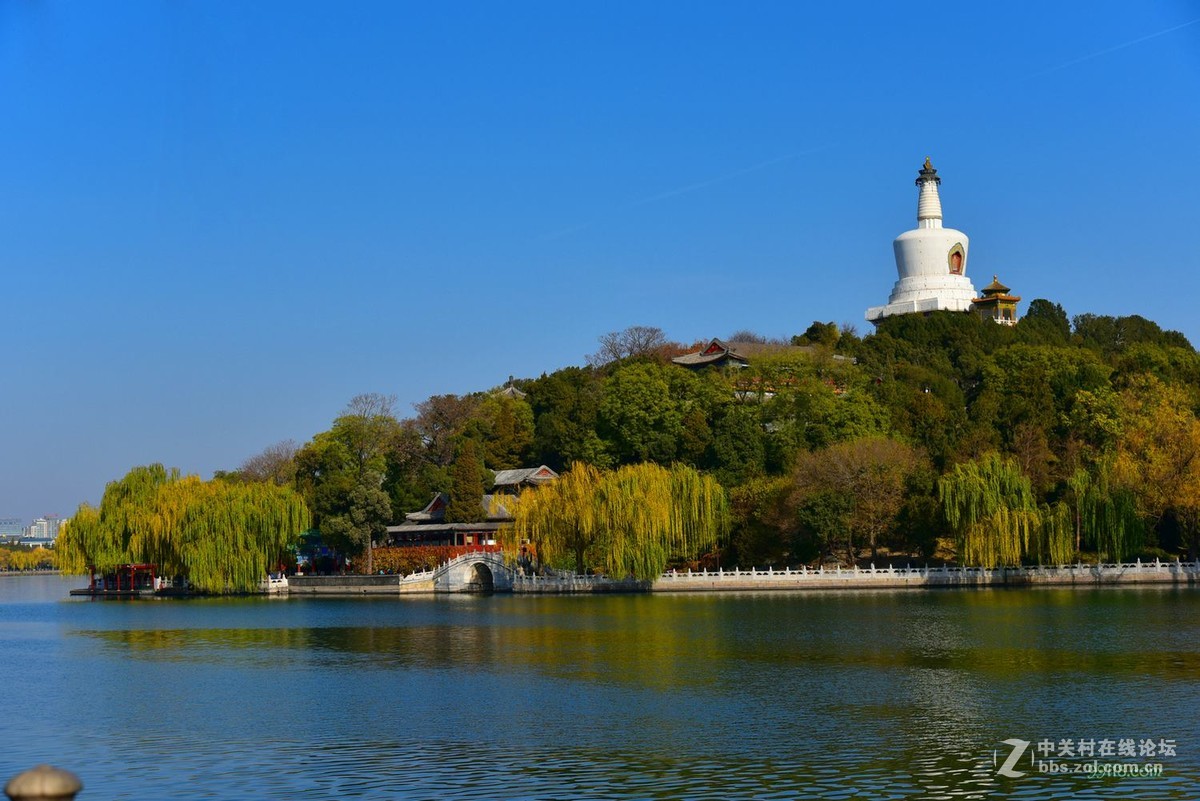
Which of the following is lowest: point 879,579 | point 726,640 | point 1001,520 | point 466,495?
point 726,640

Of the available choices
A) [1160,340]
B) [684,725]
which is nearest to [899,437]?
[1160,340]

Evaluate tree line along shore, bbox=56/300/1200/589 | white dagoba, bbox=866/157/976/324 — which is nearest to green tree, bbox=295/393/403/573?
tree line along shore, bbox=56/300/1200/589

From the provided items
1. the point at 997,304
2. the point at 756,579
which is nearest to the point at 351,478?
the point at 756,579

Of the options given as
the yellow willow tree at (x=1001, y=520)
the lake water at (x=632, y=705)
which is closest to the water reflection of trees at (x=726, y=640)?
the lake water at (x=632, y=705)

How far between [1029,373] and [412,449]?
101ft

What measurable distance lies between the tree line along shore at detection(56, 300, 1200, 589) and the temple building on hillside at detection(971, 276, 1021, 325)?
32.0 ft

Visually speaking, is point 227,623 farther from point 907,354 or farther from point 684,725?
point 907,354

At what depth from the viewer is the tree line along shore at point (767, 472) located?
49031mm

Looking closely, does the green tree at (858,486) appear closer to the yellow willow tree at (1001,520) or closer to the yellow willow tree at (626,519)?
the yellow willow tree at (1001,520)

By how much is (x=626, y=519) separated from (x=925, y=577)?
10.7m

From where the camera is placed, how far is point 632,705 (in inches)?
880

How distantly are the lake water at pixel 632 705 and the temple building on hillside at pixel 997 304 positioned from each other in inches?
1915

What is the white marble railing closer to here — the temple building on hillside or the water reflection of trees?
the water reflection of trees

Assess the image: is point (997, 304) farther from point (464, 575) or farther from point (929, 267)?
point (464, 575)
